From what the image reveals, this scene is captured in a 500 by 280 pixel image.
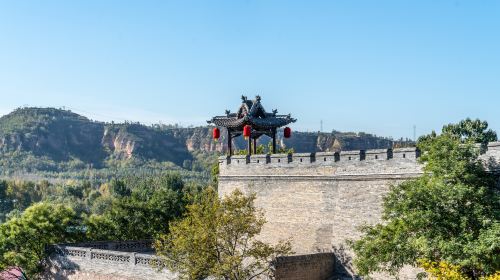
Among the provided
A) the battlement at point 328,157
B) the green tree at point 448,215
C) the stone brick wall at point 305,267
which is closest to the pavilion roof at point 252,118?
the battlement at point 328,157

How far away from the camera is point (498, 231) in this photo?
14.3 meters

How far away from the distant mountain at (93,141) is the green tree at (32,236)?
334 ft

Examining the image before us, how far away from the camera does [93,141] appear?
520ft

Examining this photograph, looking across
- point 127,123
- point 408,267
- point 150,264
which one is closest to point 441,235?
point 408,267

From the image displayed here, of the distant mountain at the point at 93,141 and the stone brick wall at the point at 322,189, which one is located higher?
the distant mountain at the point at 93,141

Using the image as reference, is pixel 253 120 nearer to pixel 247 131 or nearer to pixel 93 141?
pixel 247 131

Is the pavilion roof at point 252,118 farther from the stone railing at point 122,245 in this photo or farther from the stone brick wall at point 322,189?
the stone railing at point 122,245

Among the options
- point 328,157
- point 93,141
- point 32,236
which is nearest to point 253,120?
point 328,157

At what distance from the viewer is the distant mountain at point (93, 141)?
135125 millimetres

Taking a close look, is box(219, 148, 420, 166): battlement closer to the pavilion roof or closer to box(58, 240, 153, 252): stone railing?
the pavilion roof

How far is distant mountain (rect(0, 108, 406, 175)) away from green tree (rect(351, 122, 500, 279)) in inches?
A: 4347

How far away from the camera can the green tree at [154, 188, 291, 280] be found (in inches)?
748

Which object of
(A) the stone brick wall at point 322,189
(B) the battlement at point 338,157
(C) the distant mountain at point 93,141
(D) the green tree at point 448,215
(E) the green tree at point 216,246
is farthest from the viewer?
(C) the distant mountain at point 93,141

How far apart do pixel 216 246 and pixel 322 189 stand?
506cm
